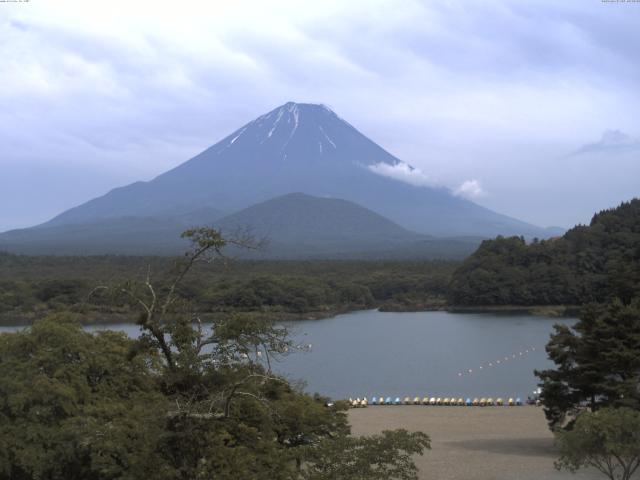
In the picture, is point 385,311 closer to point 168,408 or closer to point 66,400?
point 66,400

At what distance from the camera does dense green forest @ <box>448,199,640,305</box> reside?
46938 millimetres

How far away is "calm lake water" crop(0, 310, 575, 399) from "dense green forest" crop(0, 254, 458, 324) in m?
3.68

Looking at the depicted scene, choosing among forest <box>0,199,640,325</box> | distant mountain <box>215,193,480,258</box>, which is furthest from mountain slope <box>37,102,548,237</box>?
forest <box>0,199,640,325</box>

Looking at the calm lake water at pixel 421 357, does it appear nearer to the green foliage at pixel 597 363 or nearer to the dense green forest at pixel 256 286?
the dense green forest at pixel 256 286

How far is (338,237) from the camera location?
128875 millimetres

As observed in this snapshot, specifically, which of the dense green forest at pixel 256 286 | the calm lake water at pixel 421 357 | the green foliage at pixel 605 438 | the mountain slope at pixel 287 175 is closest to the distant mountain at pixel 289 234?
the mountain slope at pixel 287 175

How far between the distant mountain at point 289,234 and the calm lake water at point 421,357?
185 ft

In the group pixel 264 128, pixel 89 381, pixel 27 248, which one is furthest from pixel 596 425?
pixel 264 128

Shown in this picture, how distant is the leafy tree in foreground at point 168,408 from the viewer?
5500 millimetres

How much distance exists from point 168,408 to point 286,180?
154 m

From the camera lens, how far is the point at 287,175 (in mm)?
160875

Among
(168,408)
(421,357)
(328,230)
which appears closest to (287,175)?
(328,230)

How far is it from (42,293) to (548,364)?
27.9m

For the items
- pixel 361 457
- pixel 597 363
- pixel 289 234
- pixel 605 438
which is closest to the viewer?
pixel 361 457
